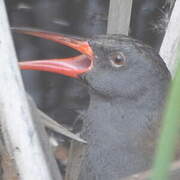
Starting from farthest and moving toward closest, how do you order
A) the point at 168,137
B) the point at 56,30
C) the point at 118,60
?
the point at 56,30 → the point at 118,60 → the point at 168,137

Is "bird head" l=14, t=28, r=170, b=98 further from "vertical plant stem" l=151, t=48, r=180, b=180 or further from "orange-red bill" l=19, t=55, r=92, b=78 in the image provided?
"vertical plant stem" l=151, t=48, r=180, b=180

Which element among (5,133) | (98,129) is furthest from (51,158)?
(5,133)

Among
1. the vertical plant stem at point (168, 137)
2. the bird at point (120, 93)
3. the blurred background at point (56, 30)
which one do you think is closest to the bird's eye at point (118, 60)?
the bird at point (120, 93)

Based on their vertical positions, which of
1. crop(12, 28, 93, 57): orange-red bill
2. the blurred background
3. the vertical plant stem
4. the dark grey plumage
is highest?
the vertical plant stem

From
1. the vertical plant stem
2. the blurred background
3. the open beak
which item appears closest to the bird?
the open beak

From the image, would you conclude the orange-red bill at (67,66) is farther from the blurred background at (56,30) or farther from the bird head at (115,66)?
the blurred background at (56,30)

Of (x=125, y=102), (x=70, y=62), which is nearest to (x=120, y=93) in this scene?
(x=125, y=102)

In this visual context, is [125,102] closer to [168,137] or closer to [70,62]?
[70,62]
